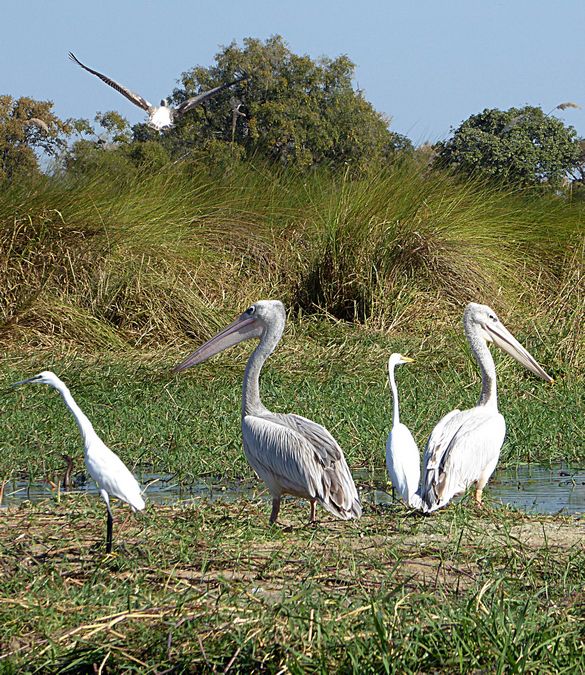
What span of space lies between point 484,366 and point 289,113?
30.7m

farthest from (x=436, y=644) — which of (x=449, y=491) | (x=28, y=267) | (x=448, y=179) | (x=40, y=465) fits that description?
(x=448, y=179)

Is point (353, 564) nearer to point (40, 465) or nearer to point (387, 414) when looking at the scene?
point (40, 465)

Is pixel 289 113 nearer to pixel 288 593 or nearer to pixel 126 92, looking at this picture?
pixel 126 92

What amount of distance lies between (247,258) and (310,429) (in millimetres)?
8399

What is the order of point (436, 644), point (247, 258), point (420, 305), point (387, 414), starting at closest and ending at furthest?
point (436, 644) → point (387, 414) → point (420, 305) → point (247, 258)

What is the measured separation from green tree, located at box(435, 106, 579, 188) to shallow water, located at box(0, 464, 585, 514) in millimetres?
20544

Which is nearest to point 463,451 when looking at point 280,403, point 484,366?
point 484,366

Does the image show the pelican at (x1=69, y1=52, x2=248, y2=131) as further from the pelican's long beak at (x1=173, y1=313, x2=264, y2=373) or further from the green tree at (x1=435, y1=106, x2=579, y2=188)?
the green tree at (x1=435, y1=106, x2=579, y2=188)

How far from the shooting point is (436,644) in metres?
→ 2.93

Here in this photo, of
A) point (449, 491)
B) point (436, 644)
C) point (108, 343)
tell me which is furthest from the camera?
point (108, 343)

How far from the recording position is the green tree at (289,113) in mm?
35478

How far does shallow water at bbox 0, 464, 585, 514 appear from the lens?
223 inches

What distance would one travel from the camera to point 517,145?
28.3 m

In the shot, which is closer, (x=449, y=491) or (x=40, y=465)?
(x=449, y=491)
